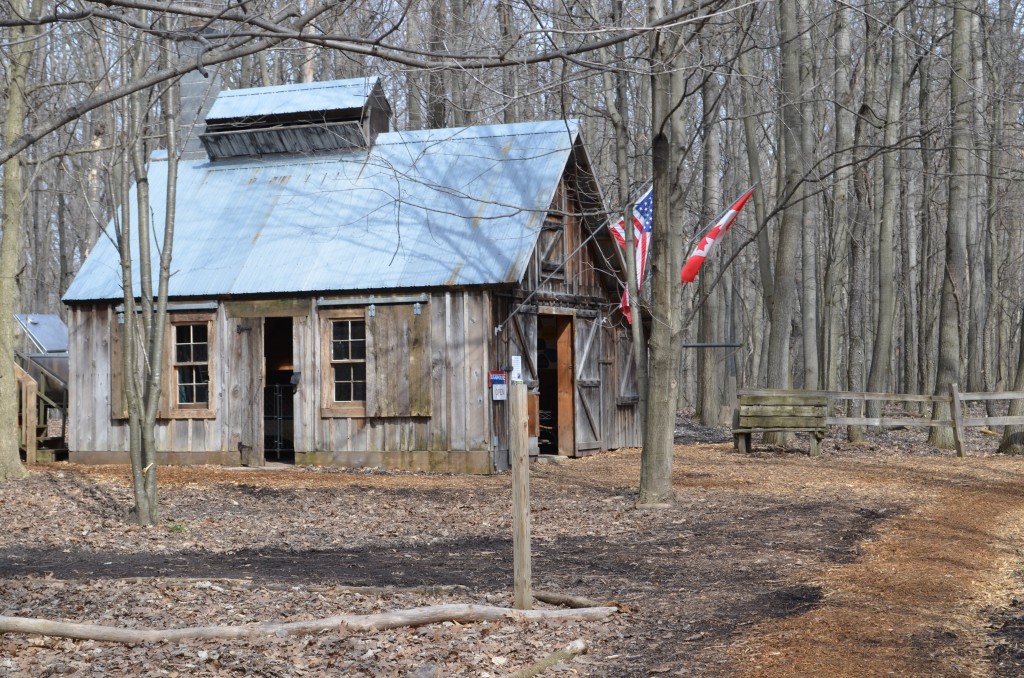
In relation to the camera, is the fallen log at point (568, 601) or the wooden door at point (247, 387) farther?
the wooden door at point (247, 387)

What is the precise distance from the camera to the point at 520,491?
7910 millimetres

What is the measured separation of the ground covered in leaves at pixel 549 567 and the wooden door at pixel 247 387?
1.28 metres

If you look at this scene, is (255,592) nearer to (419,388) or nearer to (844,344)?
(419,388)

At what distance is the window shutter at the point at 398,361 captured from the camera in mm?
19172

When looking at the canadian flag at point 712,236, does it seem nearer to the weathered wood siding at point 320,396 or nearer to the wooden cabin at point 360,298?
the wooden cabin at point 360,298

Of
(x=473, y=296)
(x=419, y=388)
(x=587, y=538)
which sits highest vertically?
(x=473, y=296)

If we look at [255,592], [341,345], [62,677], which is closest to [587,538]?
[255,592]

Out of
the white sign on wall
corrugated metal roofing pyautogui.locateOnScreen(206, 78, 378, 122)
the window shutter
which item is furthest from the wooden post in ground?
corrugated metal roofing pyautogui.locateOnScreen(206, 78, 378, 122)

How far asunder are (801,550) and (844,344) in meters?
44.3

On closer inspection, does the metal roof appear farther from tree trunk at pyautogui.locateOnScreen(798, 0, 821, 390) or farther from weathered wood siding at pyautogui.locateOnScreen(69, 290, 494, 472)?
tree trunk at pyautogui.locateOnScreen(798, 0, 821, 390)

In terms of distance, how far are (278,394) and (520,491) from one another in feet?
48.0

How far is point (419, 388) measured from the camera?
19172 millimetres

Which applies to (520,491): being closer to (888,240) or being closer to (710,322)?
(888,240)

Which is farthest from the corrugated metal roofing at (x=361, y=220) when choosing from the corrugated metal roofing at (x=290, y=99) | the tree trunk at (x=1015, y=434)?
the tree trunk at (x=1015, y=434)
